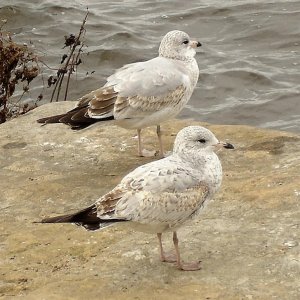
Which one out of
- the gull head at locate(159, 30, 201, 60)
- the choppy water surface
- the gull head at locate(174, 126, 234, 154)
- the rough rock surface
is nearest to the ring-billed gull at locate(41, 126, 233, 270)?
the gull head at locate(174, 126, 234, 154)

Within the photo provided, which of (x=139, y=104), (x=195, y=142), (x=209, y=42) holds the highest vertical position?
(x=195, y=142)

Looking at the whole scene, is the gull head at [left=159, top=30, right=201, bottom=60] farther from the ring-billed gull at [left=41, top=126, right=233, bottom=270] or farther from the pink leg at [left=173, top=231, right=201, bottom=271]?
the pink leg at [left=173, top=231, right=201, bottom=271]

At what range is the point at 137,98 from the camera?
21.8 ft

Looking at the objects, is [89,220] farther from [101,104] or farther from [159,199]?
[101,104]

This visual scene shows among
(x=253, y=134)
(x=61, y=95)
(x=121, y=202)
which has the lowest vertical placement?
(x=61, y=95)

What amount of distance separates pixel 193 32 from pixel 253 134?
5.94m

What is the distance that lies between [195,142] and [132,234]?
779 millimetres

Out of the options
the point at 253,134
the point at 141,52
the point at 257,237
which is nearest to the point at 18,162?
the point at 253,134

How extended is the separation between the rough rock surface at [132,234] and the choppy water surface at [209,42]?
3855 mm

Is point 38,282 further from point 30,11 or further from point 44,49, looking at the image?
point 30,11

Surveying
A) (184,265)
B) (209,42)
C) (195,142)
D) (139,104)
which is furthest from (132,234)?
(209,42)

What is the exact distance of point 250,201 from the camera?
5.69 metres

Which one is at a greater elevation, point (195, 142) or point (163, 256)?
point (195, 142)

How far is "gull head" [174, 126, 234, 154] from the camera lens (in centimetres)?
508
